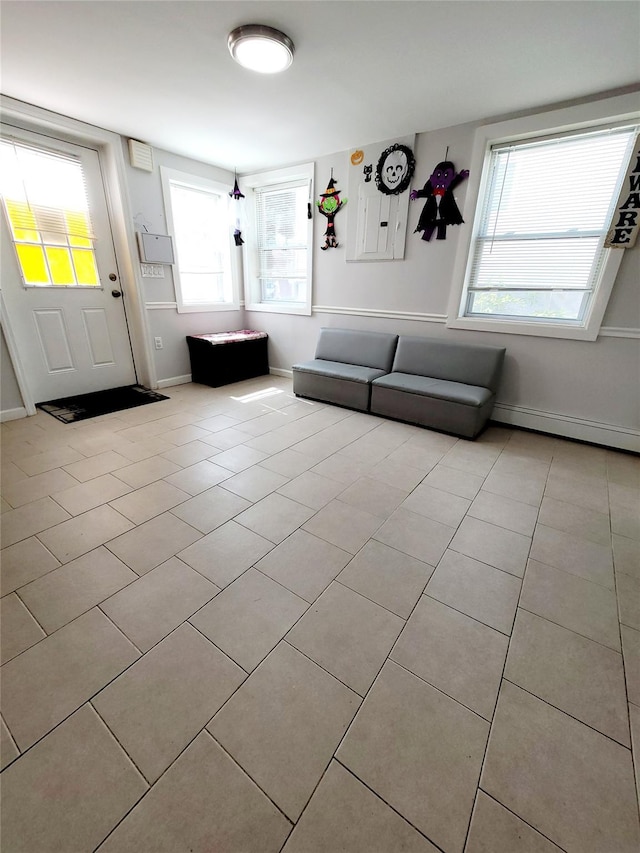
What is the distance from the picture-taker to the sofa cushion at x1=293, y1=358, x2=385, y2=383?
343cm

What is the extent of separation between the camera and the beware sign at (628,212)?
7.91 feet

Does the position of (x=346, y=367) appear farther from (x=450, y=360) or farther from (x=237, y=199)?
(x=237, y=199)

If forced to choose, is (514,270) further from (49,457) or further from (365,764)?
(49,457)

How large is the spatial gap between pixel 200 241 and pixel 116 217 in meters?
0.97

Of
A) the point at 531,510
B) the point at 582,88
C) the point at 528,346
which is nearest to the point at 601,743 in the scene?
the point at 531,510

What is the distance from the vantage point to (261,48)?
6.48 ft

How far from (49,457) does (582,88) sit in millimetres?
4489

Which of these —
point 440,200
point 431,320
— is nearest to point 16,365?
point 431,320

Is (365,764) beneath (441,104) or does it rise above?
beneath

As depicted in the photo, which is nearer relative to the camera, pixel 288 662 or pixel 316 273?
pixel 288 662

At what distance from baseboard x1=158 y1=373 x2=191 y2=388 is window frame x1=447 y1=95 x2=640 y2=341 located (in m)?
3.17

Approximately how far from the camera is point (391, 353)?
361cm

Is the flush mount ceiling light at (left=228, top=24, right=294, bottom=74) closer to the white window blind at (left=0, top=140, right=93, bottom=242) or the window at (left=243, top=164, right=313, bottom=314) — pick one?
the window at (left=243, top=164, right=313, bottom=314)

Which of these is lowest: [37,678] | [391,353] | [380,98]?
[37,678]
